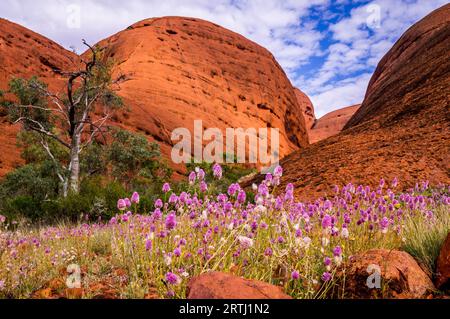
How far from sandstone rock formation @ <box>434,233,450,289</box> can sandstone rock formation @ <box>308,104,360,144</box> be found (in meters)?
88.1

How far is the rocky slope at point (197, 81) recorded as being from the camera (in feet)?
118

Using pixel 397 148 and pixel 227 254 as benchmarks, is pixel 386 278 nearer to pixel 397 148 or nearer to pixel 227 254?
pixel 227 254

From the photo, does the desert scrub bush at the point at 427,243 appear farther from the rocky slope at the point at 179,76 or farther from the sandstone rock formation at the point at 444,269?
the rocky slope at the point at 179,76

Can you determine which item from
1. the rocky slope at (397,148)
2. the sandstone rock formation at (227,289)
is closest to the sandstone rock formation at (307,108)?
the rocky slope at (397,148)

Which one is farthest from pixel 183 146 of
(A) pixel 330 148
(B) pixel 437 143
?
(B) pixel 437 143

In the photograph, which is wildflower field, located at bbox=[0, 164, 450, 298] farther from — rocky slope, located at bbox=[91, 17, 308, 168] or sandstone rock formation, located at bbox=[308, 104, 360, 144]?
sandstone rock formation, located at bbox=[308, 104, 360, 144]

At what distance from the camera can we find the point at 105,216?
10766 mm

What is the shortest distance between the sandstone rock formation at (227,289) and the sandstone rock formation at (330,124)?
292 ft

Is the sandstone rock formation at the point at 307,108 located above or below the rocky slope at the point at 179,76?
above

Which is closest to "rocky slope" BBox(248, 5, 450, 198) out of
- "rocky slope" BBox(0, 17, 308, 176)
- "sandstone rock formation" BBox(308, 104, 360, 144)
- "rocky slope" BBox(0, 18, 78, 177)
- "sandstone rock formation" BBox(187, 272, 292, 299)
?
"sandstone rock formation" BBox(187, 272, 292, 299)

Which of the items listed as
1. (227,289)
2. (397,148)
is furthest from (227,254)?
(397,148)

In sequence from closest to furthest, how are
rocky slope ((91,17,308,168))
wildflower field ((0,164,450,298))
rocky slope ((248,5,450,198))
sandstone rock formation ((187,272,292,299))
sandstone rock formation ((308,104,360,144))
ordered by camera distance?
sandstone rock formation ((187,272,292,299))
wildflower field ((0,164,450,298))
rocky slope ((248,5,450,198))
rocky slope ((91,17,308,168))
sandstone rock formation ((308,104,360,144))

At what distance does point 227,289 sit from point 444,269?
1.67 metres

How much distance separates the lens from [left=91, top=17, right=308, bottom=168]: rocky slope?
35844 millimetres
